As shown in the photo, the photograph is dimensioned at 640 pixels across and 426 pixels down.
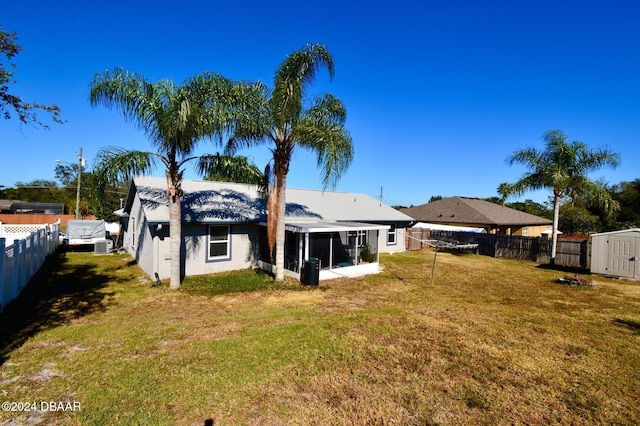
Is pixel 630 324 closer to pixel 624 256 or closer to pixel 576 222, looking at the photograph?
pixel 624 256

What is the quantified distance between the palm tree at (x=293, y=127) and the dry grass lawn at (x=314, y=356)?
152 inches

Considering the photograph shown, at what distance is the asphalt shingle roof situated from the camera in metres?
26.1

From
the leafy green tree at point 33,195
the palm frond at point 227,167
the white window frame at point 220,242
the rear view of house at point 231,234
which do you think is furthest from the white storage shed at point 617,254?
the leafy green tree at point 33,195

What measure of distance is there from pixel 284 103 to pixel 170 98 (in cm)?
360

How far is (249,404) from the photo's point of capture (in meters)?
4.45

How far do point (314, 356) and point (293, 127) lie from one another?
7844mm

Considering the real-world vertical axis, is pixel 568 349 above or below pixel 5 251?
below

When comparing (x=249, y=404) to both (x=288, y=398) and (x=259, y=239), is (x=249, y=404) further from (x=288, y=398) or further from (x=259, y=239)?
(x=259, y=239)

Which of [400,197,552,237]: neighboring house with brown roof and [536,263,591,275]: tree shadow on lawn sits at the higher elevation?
[400,197,552,237]: neighboring house with brown roof

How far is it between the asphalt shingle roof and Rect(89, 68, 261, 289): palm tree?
74.3ft

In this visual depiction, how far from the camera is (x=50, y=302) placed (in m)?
8.98

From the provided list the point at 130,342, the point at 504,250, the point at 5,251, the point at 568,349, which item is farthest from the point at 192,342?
the point at 504,250

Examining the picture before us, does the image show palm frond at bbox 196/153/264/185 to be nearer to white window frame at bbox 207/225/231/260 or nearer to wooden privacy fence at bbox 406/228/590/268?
white window frame at bbox 207/225/231/260

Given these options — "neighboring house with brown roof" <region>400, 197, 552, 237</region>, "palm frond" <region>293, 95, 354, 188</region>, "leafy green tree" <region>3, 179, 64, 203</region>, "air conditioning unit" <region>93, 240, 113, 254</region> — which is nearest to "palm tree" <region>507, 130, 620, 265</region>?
"neighboring house with brown roof" <region>400, 197, 552, 237</region>
